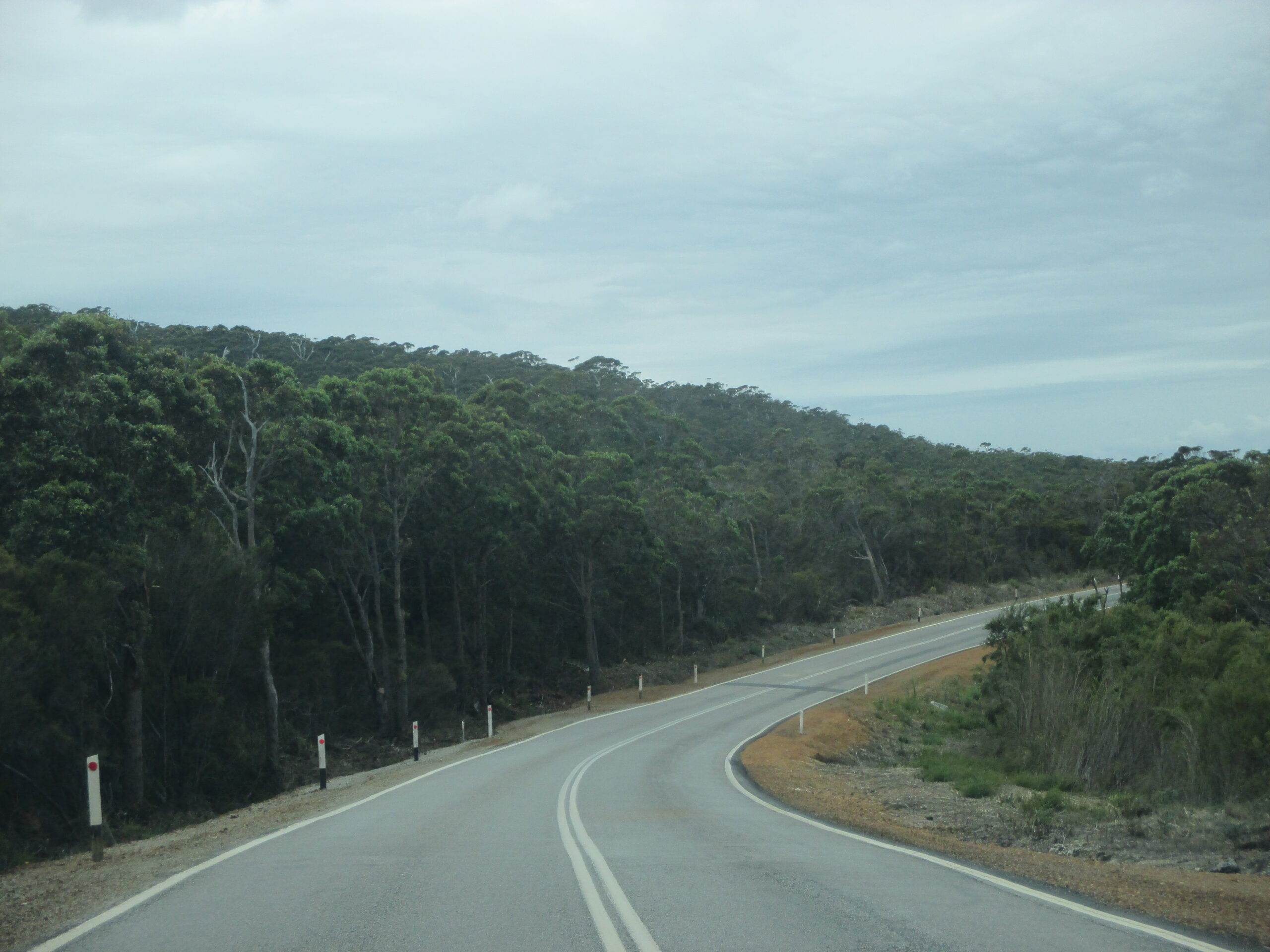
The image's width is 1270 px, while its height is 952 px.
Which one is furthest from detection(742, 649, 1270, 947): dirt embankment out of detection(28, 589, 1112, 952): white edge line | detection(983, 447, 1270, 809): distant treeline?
detection(983, 447, 1270, 809): distant treeline

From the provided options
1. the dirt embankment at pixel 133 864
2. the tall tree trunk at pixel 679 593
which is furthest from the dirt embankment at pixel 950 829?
the tall tree trunk at pixel 679 593

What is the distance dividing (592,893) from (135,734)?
2015 cm

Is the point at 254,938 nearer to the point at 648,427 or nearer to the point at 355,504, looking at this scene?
the point at 355,504

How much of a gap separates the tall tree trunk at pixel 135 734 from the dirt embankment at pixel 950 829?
14267mm

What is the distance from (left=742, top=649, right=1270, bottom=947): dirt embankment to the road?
474mm

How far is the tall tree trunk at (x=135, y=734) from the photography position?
23.2 meters

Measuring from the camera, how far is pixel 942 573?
6594cm

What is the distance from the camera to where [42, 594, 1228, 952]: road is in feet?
19.1

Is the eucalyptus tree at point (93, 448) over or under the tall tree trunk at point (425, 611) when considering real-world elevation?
over

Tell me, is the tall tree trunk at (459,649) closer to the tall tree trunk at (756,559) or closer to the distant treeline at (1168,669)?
the distant treeline at (1168,669)

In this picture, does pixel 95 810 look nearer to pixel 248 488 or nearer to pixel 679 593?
pixel 248 488

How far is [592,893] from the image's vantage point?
7043mm

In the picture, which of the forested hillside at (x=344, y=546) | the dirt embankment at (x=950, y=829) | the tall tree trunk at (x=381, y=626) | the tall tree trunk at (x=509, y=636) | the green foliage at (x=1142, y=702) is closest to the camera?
the dirt embankment at (x=950, y=829)

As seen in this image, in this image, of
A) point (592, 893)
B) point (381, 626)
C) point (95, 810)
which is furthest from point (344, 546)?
point (592, 893)
